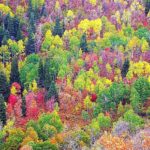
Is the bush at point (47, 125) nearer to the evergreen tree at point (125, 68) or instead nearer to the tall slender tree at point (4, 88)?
the tall slender tree at point (4, 88)

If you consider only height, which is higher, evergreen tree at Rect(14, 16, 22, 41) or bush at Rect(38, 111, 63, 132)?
evergreen tree at Rect(14, 16, 22, 41)

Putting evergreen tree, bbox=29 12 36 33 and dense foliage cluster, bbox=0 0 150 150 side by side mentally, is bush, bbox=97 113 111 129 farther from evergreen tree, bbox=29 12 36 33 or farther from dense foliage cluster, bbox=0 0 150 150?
evergreen tree, bbox=29 12 36 33

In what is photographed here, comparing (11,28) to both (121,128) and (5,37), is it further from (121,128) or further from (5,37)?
(121,128)

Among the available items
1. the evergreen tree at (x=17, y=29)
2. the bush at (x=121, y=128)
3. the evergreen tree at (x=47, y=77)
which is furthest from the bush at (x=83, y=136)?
the evergreen tree at (x=17, y=29)

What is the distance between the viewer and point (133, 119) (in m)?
124

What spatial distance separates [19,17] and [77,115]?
66434 millimetres

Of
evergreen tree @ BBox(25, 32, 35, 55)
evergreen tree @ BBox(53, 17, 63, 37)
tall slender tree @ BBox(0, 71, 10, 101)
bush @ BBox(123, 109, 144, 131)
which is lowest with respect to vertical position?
tall slender tree @ BBox(0, 71, 10, 101)

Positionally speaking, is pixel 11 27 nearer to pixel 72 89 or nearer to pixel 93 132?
pixel 72 89

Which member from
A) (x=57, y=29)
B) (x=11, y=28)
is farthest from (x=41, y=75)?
(x=57, y=29)

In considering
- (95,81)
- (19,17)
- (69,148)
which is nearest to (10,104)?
(95,81)

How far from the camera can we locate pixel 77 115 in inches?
5502

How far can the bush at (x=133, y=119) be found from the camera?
121m

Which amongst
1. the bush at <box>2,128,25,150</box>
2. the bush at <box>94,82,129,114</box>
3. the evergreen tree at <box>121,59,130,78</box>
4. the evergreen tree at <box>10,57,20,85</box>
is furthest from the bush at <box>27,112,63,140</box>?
the evergreen tree at <box>121,59,130,78</box>

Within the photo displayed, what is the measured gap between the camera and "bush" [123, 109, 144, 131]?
121 m
